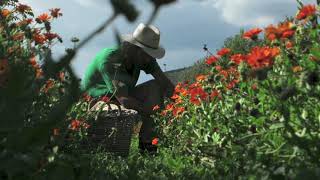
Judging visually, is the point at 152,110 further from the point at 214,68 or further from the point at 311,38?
the point at 311,38

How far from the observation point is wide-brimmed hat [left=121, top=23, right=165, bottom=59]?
5410mm

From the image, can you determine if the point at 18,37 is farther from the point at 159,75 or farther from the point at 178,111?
the point at 159,75

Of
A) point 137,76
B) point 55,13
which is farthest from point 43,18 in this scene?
point 137,76

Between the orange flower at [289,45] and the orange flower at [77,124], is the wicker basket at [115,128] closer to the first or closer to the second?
the orange flower at [77,124]

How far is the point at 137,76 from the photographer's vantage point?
593cm

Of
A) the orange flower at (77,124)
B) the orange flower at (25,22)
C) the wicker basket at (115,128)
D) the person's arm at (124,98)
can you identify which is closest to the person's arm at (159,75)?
the person's arm at (124,98)

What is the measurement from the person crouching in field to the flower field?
109 cm

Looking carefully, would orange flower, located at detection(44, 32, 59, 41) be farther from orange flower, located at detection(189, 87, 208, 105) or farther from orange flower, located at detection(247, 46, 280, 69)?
orange flower, located at detection(247, 46, 280, 69)

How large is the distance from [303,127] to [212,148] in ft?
2.68

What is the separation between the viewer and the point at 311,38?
9.21 feet

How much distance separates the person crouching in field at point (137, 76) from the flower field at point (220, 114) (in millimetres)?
1085

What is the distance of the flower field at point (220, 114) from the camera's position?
103cm

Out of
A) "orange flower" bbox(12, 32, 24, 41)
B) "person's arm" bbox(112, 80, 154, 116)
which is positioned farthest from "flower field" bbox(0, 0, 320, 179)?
"person's arm" bbox(112, 80, 154, 116)

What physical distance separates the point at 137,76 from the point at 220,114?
2.62m
